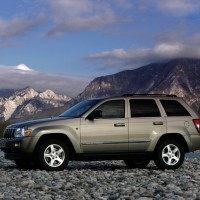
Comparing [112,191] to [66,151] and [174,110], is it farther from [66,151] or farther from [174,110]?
[174,110]

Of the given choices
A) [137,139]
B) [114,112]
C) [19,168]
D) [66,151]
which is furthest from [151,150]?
[19,168]

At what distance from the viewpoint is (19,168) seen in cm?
1332

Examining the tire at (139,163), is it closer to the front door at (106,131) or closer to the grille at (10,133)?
the front door at (106,131)

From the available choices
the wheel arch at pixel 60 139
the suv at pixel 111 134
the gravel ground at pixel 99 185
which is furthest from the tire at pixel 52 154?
the gravel ground at pixel 99 185

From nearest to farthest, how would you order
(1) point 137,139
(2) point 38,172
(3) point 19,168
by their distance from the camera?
(2) point 38,172
(1) point 137,139
(3) point 19,168

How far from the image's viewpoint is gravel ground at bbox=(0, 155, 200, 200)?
8062 mm

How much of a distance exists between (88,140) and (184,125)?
2.58 meters

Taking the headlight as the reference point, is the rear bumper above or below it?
below

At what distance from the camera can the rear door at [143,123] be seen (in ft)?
40.5

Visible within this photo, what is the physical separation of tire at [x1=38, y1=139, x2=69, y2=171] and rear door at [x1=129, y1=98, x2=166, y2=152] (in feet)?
5.45

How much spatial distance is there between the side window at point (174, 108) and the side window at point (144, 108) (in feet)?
0.89

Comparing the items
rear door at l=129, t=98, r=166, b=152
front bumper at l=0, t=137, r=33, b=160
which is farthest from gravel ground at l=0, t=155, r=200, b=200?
rear door at l=129, t=98, r=166, b=152

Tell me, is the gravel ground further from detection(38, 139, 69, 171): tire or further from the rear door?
the rear door

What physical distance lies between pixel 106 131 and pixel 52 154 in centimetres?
140
